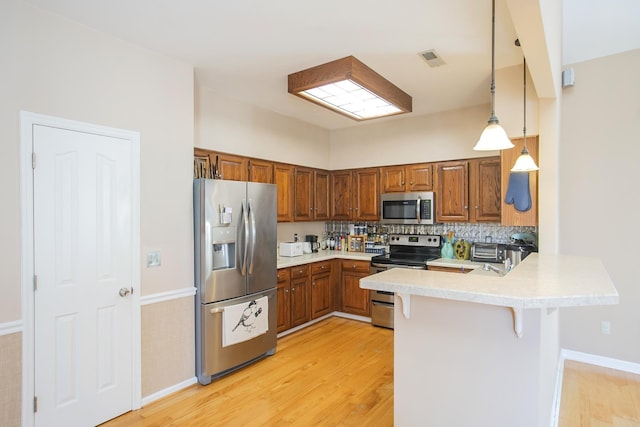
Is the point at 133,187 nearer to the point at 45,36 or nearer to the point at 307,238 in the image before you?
the point at 45,36

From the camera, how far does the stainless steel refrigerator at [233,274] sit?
3062 mm

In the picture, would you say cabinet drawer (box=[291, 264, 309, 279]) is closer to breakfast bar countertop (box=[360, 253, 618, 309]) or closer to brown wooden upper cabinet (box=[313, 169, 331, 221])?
brown wooden upper cabinet (box=[313, 169, 331, 221])

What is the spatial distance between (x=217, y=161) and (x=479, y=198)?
3139mm

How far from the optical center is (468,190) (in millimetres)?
4324

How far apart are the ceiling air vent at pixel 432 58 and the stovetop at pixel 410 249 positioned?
2318 millimetres

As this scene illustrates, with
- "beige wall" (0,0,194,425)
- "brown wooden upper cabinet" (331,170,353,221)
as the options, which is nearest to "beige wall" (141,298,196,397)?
"beige wall" (0,0,194,425)

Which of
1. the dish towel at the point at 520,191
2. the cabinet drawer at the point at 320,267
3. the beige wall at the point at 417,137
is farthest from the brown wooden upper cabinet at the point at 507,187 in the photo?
the cabinet drawer at the point at 320,267

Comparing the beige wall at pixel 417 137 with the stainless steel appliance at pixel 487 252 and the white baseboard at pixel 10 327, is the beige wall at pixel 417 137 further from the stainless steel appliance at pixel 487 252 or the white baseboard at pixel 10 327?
the white baseboard at pixel 10 327

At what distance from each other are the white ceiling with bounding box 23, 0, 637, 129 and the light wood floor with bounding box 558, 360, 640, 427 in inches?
113

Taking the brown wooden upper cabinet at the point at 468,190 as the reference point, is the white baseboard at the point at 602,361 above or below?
below

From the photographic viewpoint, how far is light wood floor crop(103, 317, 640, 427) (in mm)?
2537

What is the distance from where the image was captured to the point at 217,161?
12.5ft

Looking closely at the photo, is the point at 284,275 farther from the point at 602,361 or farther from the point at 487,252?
the point at 602,361

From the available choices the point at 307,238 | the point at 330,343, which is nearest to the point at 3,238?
the point at 330,343
